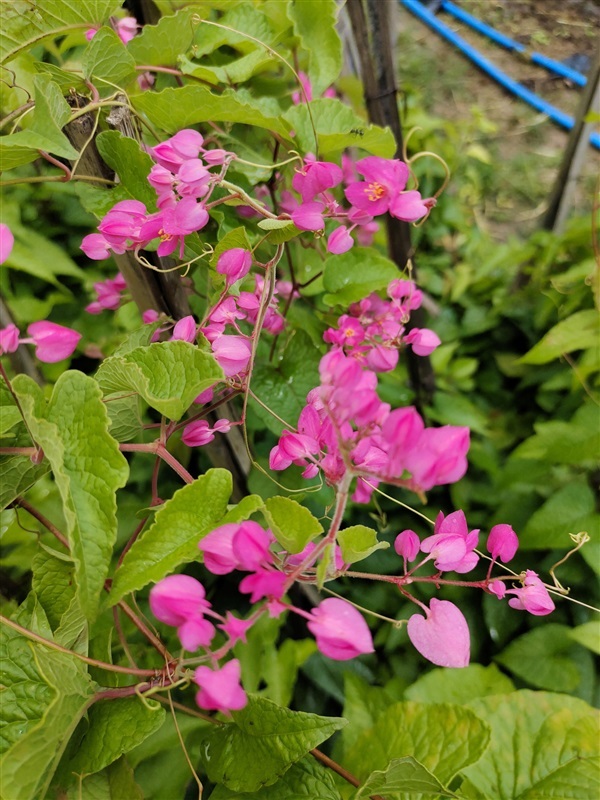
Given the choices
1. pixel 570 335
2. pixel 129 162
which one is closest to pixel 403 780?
pixel 129 162

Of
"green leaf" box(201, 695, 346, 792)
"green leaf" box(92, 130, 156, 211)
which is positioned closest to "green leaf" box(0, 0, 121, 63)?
"green leaf" box(92, 130, 156, 211)

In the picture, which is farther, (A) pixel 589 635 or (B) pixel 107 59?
(A) pixel 589 635

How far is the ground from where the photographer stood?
82.5 inches

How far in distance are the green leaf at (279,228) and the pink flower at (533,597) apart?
0.95ft

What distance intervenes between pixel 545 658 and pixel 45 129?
930mm

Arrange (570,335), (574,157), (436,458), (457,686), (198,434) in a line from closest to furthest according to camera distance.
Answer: (436,458), (198,434), (457,686), (570,335), (574,157)

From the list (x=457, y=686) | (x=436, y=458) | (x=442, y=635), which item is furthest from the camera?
(x=457, y=686)

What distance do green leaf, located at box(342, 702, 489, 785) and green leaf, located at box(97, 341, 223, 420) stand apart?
1.25 ft

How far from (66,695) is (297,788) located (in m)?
0.20

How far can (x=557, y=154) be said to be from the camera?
7.47ft

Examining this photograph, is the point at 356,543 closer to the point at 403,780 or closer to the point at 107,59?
the point at 403,780

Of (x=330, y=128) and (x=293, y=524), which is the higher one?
(x=330, y=128)

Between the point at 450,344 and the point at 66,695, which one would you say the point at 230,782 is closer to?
the point at 66,695

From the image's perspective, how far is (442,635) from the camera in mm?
354
